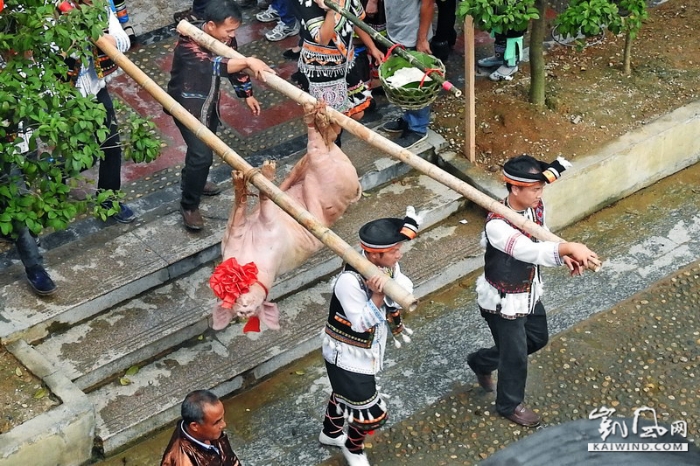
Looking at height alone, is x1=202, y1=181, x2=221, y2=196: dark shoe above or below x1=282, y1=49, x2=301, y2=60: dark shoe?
above

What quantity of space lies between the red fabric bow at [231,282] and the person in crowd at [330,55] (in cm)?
287

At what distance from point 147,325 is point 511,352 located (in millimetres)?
2780

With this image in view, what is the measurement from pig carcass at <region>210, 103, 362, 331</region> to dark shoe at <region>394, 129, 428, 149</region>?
2.76m

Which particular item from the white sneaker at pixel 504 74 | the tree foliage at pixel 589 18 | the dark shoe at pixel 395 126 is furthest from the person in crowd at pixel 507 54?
the dark shoe at pixel 395 126

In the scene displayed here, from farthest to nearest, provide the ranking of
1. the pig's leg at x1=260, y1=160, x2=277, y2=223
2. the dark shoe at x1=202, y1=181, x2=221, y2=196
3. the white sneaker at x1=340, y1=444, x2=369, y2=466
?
1. the dark shoe at x1=202, y1=181, x2=221, y2=196
2. the white sneaker at x1=340, y1=444, x2=369, y2=466
3. the pig's leg at x1=260, y1=160, x2=277, y2=223

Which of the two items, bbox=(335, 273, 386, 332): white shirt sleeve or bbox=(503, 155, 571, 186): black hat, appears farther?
bbox=(503, 155, 571, 186): black hat

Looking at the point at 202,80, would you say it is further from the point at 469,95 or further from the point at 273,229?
the point at 469,95

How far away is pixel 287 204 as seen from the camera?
649 centimetres

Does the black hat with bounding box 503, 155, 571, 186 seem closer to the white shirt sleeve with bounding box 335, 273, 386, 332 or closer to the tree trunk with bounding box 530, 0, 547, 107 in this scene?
the white shirt sleeve with bounding box 335, 273, 386, 332

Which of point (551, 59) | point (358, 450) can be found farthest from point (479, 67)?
point (358, 450)

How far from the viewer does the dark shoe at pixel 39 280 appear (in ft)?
27.2

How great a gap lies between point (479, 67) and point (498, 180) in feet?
6.18

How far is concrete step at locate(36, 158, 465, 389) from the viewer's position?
26.5ft

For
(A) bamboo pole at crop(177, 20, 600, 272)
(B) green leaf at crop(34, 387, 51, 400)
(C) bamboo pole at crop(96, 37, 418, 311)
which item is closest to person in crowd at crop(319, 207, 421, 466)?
(C) bamboo pole at crop(96, 37, 418, 311)
